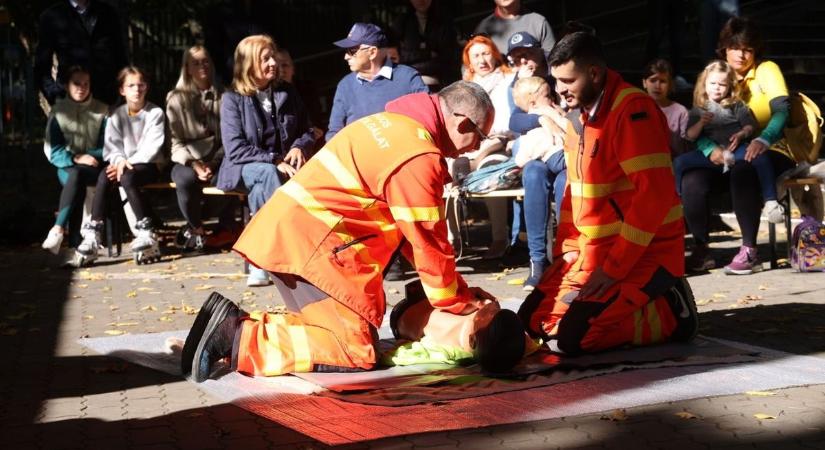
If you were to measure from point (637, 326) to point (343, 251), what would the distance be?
160 centimetres

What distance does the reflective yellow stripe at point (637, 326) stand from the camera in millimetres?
7109

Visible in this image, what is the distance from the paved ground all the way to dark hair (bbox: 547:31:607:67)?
1.79 metres

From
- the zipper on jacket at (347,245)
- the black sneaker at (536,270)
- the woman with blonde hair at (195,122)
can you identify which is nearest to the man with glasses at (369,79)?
the woman with blonde hair at (195,122)

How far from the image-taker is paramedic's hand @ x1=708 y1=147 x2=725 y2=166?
10367 millimetres

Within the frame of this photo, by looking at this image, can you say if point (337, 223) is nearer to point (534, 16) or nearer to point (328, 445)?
point (328, 445)

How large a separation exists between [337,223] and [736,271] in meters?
4.36

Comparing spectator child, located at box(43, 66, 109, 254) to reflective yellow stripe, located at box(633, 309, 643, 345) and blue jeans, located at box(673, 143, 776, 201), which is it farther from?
reflective yellow stripe, located at box(633, 309, 643, 345)

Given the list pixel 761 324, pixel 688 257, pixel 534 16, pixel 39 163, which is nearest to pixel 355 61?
pixel 534 16

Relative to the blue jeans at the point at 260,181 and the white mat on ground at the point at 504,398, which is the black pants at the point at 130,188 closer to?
the blue jeans at the point at 260,181

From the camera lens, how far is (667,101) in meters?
10.8

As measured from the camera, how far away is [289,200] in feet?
22.2

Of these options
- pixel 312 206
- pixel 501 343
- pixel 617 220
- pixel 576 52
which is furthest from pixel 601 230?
pixel 312 206

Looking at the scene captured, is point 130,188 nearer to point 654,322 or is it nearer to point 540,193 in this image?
point 540,193

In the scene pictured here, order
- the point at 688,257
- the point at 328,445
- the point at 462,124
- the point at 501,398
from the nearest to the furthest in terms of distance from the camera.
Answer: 1. the point at 328,445
2. the point at 501,398
3. the point at 462,124
4. the point at 688,257
